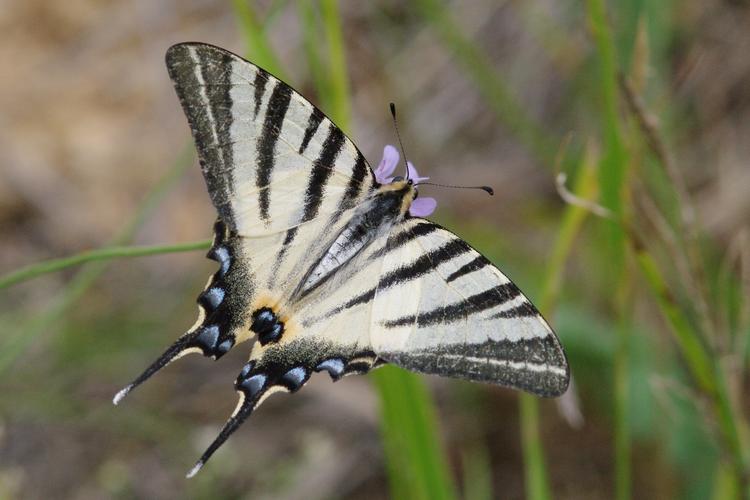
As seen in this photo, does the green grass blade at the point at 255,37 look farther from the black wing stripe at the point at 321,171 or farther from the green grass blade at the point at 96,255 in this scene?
the green grass blade at the point at 96,255

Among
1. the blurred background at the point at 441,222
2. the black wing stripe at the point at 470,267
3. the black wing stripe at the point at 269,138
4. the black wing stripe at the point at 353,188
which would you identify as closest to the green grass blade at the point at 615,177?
the blurred background at the point at 441,222

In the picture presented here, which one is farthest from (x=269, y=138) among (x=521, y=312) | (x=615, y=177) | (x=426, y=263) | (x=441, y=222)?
(x=441, y=222)

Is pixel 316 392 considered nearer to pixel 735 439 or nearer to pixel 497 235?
pixel 497 235

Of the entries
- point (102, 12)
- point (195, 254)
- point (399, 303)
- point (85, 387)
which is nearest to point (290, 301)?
point (399, 303)

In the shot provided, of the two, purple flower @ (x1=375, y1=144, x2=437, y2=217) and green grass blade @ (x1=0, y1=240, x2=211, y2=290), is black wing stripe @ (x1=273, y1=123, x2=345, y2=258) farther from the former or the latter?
green grass blade @ (x1=0, y1=240, x2=211, y2=290)

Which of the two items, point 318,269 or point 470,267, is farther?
point 318,269

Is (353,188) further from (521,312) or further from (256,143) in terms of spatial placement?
(521,312)
